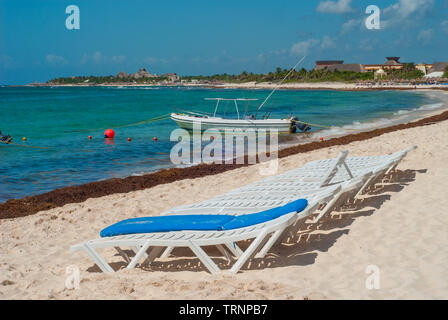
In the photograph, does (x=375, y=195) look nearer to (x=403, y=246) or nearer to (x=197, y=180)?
(x=403, y=246)

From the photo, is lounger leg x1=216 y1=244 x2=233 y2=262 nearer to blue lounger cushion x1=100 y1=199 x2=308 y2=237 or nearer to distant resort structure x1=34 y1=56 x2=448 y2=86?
blue lounger cushion x1=100 y1=199 x2=308 y2=237

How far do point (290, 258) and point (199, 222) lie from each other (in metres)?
1.11

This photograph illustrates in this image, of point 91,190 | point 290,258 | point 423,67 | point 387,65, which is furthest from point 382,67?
point 290,258

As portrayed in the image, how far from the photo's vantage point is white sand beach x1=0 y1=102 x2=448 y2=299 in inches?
162

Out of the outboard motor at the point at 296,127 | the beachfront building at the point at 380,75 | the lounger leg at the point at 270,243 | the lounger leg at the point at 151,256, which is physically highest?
the beachfront building at the point at 380,75


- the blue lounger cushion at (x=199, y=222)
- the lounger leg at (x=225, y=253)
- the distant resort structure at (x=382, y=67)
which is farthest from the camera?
the distant resort structure at (x=382, y=67)

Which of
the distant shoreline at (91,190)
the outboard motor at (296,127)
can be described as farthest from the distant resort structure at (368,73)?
the distant shoreline at (91,190)

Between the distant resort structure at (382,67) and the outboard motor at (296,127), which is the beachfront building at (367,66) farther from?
the outboard motor at (296,127)

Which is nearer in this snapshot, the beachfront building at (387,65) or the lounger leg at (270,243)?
the lounger leg at (270,243)

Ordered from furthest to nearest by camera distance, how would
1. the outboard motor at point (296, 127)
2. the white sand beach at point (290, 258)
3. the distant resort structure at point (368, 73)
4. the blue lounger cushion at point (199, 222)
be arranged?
the distant resort structure at point (368, 73) < the outboard motor at point (296, 127) < the blue lounger cushion at point (199, 222) < the white sand beach at point (290, 258)

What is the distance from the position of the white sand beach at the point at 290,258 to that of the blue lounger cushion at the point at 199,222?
18.5 inches

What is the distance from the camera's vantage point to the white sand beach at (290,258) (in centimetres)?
411

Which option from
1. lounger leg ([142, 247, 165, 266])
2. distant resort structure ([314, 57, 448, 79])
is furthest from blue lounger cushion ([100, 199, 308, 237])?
distant resort structure ([314, 57, 448, 79])

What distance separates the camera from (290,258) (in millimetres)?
5105
